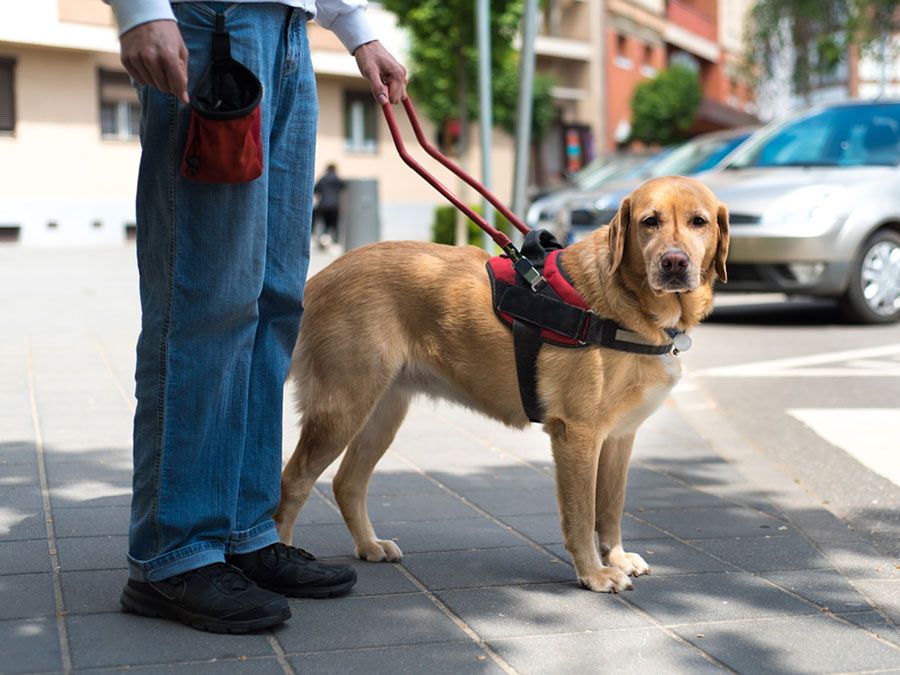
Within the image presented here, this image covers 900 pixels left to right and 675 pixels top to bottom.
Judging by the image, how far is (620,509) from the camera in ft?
13.5

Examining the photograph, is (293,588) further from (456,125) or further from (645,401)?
(456,125)

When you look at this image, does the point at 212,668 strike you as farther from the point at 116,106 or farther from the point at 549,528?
the point at 116,106

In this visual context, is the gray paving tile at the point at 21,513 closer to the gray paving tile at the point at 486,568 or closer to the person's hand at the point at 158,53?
the gray paving tile at the point at 486,568

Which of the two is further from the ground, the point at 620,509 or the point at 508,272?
the point at 508,272

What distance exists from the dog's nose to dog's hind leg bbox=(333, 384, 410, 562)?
3.16 ft

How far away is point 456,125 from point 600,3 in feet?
32.2

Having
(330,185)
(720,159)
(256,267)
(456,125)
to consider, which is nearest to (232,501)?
(256,267)

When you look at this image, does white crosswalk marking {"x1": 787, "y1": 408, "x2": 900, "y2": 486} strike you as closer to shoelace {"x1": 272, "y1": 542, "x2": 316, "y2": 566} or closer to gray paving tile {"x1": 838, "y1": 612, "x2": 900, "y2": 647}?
gray paving tile {"x1": 838, "y1": 612, "x2": 900, "y2": 647}

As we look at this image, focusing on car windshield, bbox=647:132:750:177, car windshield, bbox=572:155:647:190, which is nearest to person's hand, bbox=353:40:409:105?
car windshield, bbox=647:132:750:177

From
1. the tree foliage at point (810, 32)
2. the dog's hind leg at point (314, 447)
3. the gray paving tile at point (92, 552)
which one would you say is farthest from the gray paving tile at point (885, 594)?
the tree foliage at point (810, 32)

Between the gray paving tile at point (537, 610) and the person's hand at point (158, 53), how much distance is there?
1.56 metres

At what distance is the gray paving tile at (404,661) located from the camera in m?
2.97

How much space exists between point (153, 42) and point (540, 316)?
1.46m

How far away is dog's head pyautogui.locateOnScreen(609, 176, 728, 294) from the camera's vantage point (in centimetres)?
371
